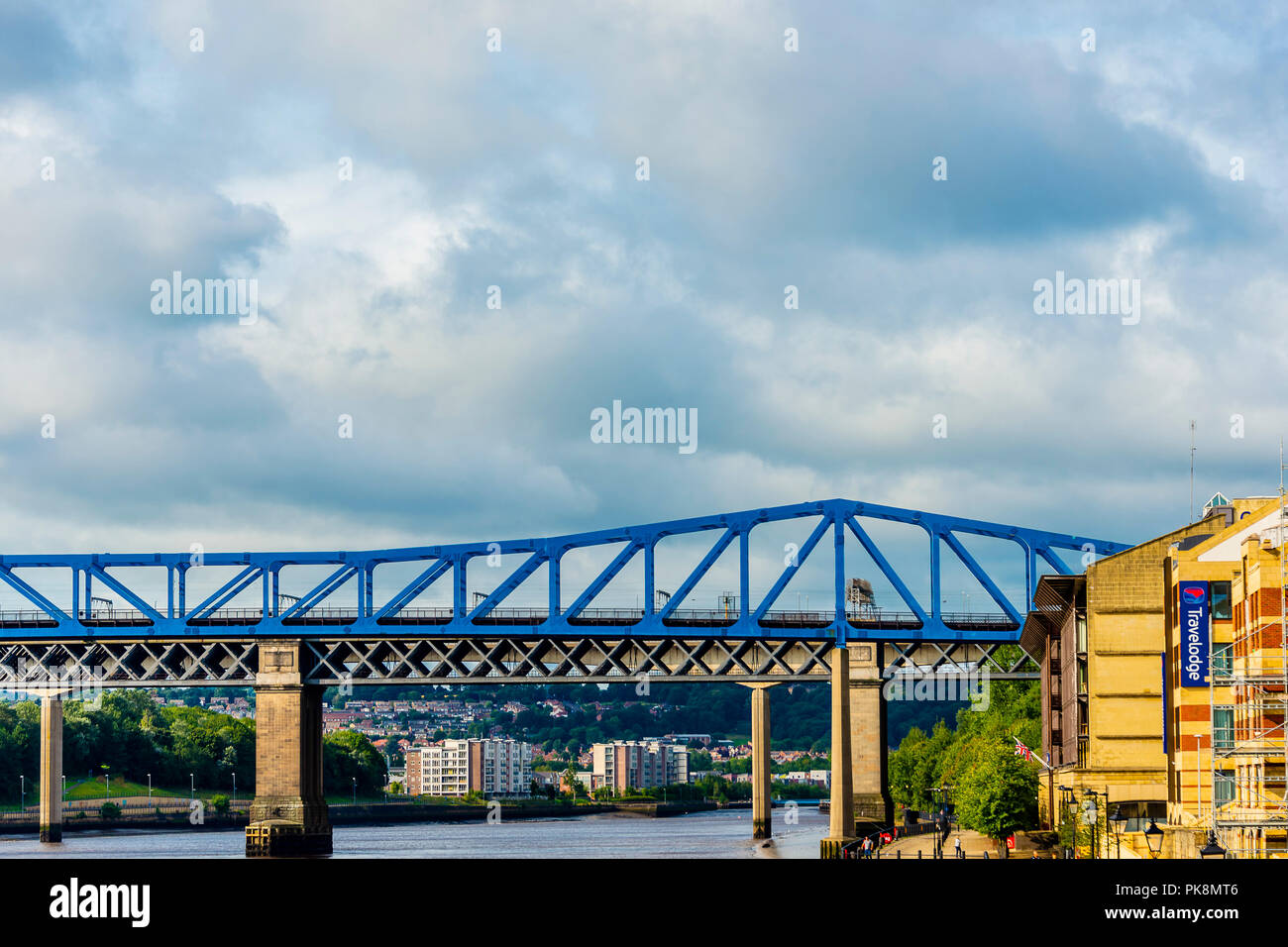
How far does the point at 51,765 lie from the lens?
155 m

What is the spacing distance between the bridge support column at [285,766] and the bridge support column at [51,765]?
23.1m

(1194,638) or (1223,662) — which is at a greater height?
(1194,638)

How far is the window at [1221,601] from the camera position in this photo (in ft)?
272

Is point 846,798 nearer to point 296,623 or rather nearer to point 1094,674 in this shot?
point 1094,674

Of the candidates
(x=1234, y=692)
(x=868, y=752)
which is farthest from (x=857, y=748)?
(x=1234, y=692)

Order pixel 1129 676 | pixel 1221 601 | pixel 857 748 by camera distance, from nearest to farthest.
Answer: pixel 1221 601 → pixel 1129 676 → pixel 857 748

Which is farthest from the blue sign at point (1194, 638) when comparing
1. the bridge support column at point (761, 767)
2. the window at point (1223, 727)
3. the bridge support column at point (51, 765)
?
the bridge support column at point (51, 765)

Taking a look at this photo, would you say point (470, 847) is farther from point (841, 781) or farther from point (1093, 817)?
point (1093, 817)

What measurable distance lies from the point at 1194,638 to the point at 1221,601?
3809 millimetres

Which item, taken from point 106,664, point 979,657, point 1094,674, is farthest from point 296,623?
point 1094,674

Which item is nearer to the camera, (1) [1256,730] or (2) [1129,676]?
(1) [1256,730]

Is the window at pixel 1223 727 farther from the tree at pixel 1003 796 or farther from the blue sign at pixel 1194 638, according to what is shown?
the tree at pixel 1003 796
